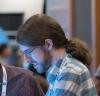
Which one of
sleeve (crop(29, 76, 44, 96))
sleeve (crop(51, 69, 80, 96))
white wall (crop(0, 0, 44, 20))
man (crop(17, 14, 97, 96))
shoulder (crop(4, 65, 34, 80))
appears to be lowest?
white wall (crop(0, 0, 44, 20))

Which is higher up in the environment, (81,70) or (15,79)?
(81,70)

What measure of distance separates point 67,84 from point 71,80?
0.02m

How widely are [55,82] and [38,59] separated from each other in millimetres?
158

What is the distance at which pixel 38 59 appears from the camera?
4.82ft

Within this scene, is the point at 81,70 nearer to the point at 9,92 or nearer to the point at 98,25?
the point at 9,92

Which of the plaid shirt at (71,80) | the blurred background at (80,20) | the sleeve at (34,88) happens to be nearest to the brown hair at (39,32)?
the plaid shirt at (71,80)

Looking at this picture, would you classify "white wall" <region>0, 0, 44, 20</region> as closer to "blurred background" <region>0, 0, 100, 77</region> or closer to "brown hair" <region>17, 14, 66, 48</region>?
"blurred background" <region>0, 0, 100, 77</region>

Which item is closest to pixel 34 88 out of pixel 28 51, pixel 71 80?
pixel 28 51

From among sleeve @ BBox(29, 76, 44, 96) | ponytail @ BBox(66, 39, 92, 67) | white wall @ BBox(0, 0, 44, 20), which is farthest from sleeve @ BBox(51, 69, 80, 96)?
white wall @ BBox(0, 0, 44, 20)

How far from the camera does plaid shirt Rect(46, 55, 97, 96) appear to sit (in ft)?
4.34

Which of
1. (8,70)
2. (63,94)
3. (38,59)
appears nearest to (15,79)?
(8,70)

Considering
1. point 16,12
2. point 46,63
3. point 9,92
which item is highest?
point 46,63

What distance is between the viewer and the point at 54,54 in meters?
1.44

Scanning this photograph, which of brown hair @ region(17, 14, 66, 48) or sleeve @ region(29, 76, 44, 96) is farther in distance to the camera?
sleeve @ region(29, 76, 44, 96)
